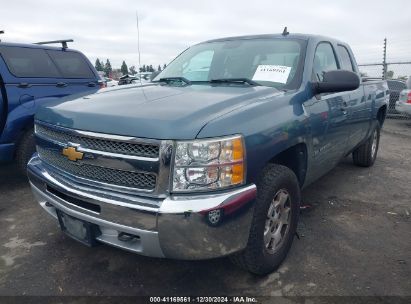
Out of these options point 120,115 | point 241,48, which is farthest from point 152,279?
point 241,48

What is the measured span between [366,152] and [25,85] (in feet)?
15.8

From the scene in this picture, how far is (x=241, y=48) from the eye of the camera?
3580 millimetres

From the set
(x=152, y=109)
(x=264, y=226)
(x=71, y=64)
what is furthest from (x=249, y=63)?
(x=71, y=64)

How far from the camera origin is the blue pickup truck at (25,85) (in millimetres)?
4461

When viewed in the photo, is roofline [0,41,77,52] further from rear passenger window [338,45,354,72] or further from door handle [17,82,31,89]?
rear passenger window [338,45,354,72]

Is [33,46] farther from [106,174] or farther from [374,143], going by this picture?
[374,143]

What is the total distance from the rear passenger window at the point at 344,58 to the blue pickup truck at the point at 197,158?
1.04 metres

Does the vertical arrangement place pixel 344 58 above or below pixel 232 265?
above

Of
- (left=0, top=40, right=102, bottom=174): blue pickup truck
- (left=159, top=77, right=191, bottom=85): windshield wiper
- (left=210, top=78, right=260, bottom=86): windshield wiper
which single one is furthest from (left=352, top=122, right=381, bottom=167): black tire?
(left=0, top=40, right=102, bottom=174): blue pickup truck

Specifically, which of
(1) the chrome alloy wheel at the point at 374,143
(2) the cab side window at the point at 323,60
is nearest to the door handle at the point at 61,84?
(2) the cab side window at the point at 323,60

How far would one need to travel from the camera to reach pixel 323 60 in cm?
366

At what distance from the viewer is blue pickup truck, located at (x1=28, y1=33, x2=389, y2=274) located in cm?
207

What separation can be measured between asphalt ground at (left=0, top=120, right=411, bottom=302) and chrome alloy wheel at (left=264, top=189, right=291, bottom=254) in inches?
9.0

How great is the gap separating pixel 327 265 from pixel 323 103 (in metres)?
1.36
